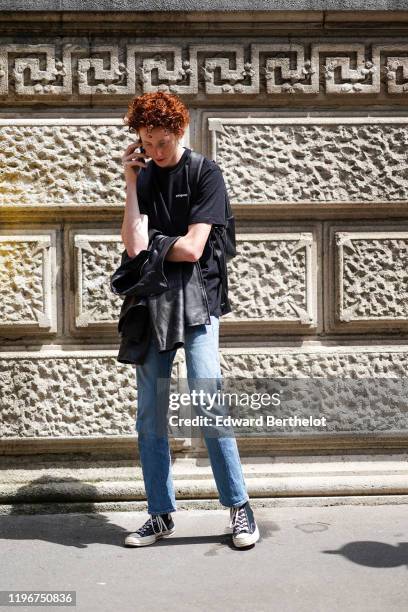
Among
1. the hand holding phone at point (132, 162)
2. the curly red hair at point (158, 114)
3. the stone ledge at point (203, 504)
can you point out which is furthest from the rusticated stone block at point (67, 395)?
the curly red hair at point (158, 114)

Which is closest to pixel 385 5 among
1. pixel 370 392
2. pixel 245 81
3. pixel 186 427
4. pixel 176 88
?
pixel 245 81

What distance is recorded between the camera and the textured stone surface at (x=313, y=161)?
4715mm

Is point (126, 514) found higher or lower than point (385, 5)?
lower

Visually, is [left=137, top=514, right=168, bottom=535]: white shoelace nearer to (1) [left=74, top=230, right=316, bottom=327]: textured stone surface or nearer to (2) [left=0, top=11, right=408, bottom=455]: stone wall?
(2) [left=0, top=11, right=408, bottom=455]: stone wall

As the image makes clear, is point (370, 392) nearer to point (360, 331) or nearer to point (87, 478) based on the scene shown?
point (360, 331)

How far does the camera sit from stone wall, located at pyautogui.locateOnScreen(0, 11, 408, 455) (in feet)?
15.4

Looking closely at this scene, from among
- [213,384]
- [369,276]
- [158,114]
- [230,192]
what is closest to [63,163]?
[230,192]

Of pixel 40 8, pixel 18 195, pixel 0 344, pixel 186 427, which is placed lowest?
pixel 186 427

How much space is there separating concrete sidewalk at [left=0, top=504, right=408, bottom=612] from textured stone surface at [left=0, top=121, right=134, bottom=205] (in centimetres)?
162

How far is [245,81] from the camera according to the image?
4.71 m

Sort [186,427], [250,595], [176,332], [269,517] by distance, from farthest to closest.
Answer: [186,427] → [269,517] → [176,332] → [250,595]

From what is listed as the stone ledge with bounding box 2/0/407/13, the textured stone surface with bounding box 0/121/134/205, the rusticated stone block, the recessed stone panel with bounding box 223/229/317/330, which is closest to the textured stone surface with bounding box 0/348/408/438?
the rusticated stone block

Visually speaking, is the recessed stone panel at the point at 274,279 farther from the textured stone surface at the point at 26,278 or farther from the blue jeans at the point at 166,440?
the textured stone surface at the point at 26,278

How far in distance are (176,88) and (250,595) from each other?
2573 mm
